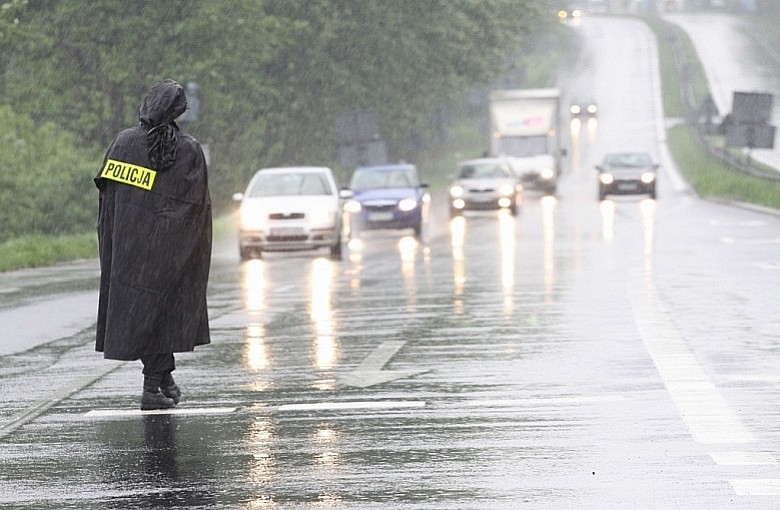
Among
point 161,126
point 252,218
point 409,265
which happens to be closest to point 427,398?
point 161,126

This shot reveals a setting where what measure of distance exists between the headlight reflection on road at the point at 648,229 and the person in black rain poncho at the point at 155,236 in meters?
12.1

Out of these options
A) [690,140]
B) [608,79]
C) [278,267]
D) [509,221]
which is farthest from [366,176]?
[608,79]

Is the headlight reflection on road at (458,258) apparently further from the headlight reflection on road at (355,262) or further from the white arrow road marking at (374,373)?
the white arrow road marking at (374,373)

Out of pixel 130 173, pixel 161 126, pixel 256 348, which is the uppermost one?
pixel 161 126

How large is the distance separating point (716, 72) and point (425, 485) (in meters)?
137

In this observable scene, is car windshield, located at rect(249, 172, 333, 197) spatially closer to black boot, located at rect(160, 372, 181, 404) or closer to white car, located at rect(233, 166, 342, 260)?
white car, located at rect(233, 166, 342, 260)

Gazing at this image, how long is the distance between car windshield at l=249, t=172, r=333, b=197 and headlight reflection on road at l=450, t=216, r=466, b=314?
240 cm

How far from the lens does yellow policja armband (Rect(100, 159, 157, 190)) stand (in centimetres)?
1031

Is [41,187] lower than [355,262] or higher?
higher

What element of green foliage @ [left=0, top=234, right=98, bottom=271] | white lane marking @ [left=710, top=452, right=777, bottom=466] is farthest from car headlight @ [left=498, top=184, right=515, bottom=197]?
white lane marking @ [left=710, top=452, right=777, bottom=466]

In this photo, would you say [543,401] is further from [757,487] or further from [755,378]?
[757,487]

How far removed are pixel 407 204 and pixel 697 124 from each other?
198 ft

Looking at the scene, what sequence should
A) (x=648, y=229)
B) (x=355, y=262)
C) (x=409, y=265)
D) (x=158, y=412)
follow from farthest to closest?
1. (x=648, y=229)
2. (x=355, y=262)
3. (x=409, y=265)
4. (x=158, y=412)

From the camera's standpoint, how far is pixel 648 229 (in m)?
36.4
